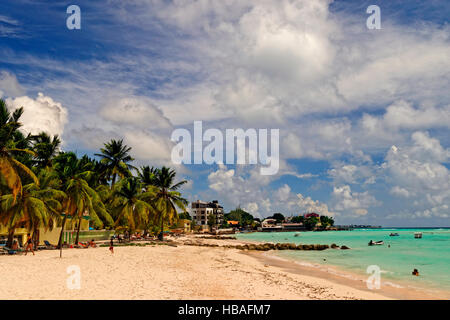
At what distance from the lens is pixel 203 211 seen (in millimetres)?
165000

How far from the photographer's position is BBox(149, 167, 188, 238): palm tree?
4875 cm

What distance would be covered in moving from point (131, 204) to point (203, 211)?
12067 cm

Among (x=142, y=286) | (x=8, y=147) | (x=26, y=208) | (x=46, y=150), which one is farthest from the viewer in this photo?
(x=46, y=150)

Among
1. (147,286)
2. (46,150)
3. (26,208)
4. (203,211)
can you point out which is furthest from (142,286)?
(203,211)

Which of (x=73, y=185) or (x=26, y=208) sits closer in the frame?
(x=26, y=208)

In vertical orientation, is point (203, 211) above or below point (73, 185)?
below

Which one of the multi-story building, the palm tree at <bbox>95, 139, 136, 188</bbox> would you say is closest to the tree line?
the palm tree at <bbox>95, 139, 136, 188</bbox>

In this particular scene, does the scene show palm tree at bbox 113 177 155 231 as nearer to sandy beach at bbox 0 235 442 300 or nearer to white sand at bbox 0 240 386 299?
sandy beach at bbox 0 235 442 300

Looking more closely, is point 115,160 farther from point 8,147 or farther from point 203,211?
point 203,211

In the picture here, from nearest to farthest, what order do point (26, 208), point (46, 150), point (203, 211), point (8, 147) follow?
point (8, 147)
point (26, 208)
point (46, 150)
point (203, 211)

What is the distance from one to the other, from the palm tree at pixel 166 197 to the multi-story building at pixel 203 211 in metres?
114
